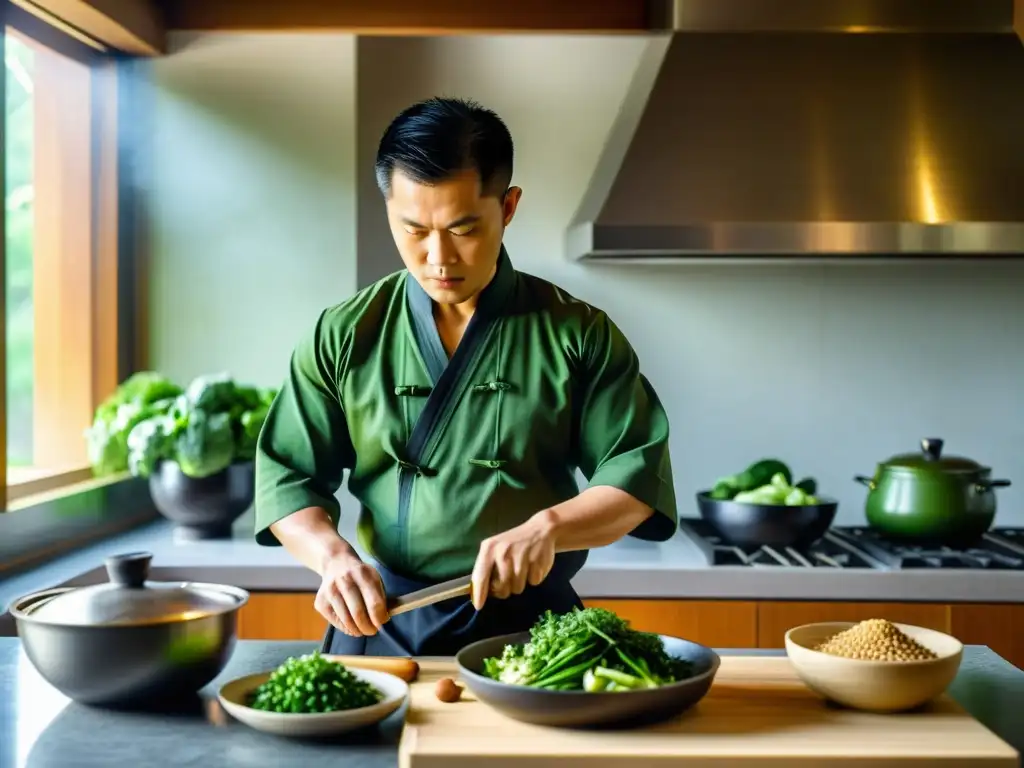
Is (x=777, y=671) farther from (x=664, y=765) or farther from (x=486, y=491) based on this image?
(x=486, y=491)

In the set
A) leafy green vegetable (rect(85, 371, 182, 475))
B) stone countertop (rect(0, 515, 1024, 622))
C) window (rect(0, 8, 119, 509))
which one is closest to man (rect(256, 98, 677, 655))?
stone countertop (rect(0, 515, 1024, 622))

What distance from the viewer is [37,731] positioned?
1.24 m

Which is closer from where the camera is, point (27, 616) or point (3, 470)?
point (27, 616)

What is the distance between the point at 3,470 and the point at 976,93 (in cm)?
227

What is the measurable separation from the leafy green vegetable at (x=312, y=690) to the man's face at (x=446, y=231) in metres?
0.54

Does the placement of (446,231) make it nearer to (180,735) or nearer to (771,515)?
(180,735)

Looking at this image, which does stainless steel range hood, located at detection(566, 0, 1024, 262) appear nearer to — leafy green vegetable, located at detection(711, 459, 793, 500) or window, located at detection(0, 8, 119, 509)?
leafy green vegetable, located at detection(711, 459, 793, 500)

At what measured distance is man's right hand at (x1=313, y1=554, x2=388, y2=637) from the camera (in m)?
1.37

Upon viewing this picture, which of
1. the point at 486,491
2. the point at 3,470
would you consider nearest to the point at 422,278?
the point at 486,491

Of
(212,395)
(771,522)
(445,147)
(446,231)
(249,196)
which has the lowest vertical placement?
(771,522)

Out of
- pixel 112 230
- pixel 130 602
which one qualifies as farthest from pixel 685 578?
pixel 112 230

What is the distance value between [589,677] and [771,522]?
4.51 ft

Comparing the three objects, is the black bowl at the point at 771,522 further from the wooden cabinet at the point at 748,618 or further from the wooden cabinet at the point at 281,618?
the wooden cabinet at the point at 281,618

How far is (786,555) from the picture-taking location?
2.48m
